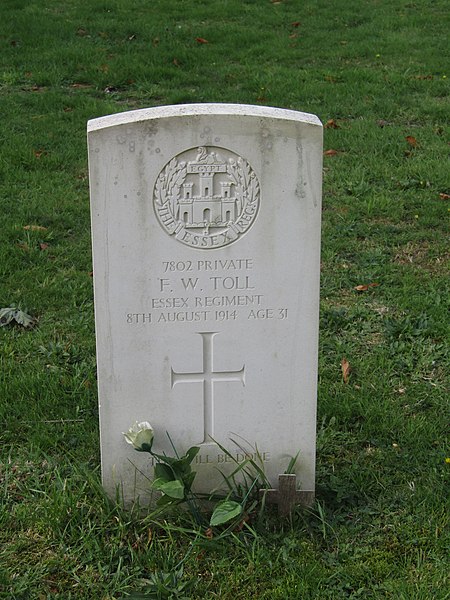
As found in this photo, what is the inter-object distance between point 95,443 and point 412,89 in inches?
233

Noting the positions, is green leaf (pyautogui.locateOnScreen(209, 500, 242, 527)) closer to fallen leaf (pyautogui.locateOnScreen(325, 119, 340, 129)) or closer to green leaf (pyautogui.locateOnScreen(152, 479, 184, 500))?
green leaf (pyautogui.locateOnScreen(152, 479, 184, 500))

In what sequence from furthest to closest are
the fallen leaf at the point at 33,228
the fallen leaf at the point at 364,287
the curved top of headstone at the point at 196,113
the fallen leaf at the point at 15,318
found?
the fallen leaf at the point at 33,228
the fallen leaf at the point at 364,287
the fallen leaf at the point at 15,318
the curved top of headstone at the point at 196,113

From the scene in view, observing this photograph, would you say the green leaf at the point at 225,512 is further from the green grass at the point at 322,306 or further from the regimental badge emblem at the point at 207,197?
the regimental badge emblem at the point at 207,197

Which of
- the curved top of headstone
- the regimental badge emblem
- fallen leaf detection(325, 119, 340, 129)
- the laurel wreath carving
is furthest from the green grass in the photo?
the curved top of headstone

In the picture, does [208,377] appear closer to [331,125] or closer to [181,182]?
[181,182]

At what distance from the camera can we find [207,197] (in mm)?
3123

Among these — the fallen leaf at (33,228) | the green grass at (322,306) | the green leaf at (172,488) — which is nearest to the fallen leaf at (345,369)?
the green grass at (322,306)

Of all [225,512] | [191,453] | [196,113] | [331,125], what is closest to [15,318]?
[191,453]

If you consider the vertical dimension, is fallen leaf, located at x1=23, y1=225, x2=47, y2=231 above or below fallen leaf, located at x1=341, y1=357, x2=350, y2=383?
above

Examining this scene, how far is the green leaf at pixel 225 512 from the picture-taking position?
3.21 meters

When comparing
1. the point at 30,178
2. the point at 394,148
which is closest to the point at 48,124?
the point at 30,178

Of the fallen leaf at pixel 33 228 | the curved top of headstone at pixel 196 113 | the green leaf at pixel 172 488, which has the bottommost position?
the green leaf at pixel 172 488

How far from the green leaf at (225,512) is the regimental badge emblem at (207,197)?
0.92 m

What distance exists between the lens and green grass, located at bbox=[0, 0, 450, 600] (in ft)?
10.6
